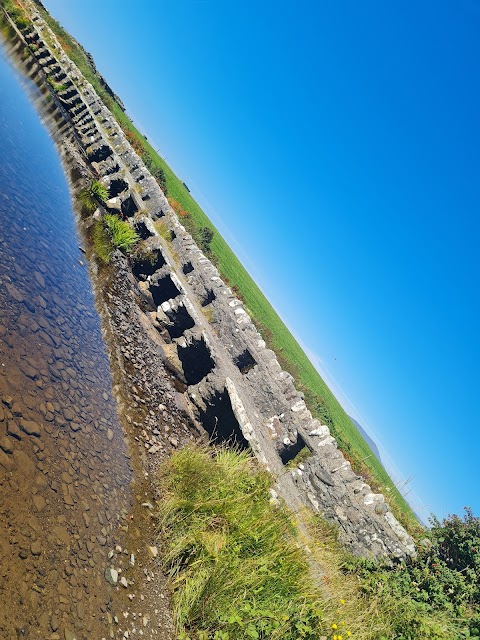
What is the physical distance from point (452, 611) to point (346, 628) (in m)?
4.40

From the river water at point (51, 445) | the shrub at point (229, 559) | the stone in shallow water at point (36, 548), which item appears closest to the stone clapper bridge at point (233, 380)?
the shrub at point (229, 559)

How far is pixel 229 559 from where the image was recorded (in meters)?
6.21

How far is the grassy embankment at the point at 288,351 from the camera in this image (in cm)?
2095

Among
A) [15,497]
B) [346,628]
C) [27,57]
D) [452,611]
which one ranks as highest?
[27,57]

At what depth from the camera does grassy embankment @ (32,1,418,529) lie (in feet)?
68.7

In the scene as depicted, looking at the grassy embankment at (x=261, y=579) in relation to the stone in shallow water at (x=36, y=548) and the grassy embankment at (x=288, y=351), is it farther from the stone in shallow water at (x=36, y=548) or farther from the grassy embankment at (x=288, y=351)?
the grassy embankment at (x=288, y=351)

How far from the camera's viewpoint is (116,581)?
5.18 metres

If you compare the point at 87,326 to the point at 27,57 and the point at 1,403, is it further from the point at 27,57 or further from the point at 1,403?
the point at 27,57

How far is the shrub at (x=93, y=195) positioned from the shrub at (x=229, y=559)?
13.9 meters

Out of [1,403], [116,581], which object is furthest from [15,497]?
[116,581]

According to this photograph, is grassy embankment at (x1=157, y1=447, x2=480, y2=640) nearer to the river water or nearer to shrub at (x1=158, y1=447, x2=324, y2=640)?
shrub at (x1=158, y1=447, x2=324, y2=640)

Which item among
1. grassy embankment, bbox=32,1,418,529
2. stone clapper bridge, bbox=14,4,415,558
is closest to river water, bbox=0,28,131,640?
stone clapper bridge, bbox=14,4,415,558

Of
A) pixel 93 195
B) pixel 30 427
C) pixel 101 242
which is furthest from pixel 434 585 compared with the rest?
pixel 93 195

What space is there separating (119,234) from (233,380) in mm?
8733
